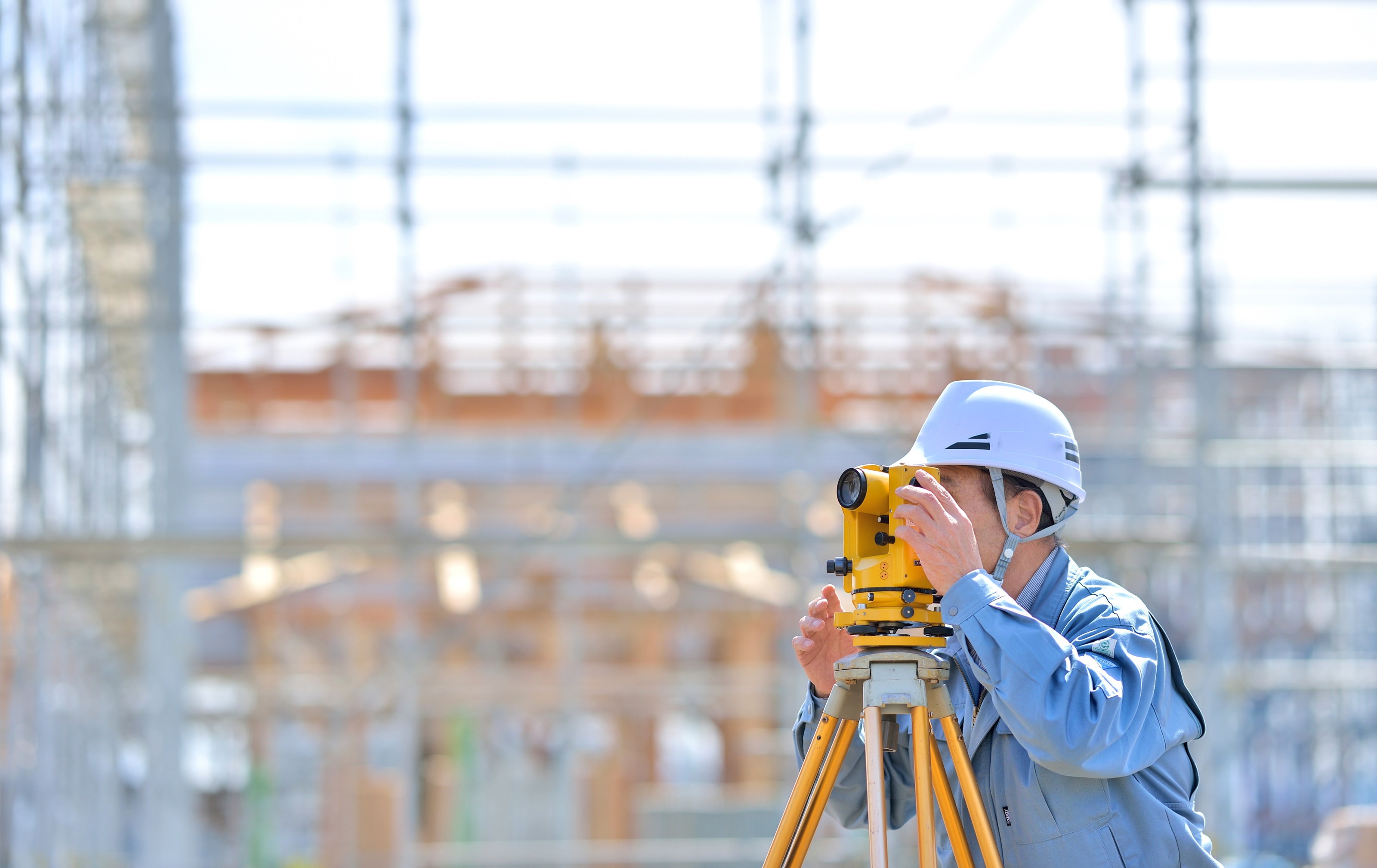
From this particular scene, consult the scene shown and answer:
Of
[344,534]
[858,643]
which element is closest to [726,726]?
[344,534]

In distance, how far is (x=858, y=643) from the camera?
1.81m

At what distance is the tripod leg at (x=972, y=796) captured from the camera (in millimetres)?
1706

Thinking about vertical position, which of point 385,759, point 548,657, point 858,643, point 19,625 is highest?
point 858,643

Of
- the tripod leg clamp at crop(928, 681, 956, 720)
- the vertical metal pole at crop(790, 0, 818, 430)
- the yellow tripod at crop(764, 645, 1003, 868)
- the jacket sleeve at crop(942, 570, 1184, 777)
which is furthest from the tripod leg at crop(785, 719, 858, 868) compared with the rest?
the vertical metal pole at crop(790, 0, 818, 430)

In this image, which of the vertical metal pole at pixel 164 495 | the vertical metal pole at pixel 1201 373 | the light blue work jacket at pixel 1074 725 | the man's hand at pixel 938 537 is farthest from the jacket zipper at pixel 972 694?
the vertical metal pole at pixel 164 495

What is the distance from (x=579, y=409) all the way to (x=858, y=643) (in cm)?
955

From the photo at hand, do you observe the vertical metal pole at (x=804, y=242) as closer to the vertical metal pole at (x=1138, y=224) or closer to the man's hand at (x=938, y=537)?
the vertical metal pole at (x=1138, y=224)

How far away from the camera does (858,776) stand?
2.01 m

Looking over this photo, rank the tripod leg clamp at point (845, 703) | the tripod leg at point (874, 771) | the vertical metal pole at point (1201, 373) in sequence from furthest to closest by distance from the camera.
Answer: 1. the vertical metal pole at point (1201, 373)
2. the tripod leg clamp at point (845, 703)
3. the tripod leg at point (874, 771)

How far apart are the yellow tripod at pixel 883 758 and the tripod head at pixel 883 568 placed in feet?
0.08

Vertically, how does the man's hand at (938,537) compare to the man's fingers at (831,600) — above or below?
above

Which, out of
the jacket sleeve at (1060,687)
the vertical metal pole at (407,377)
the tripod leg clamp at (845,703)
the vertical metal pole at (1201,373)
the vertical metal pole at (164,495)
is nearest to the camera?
the jacket sleeve at (1060,687)

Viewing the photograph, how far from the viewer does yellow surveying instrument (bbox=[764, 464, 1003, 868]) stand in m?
1.75

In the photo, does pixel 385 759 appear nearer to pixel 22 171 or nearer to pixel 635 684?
pixel 635 684
